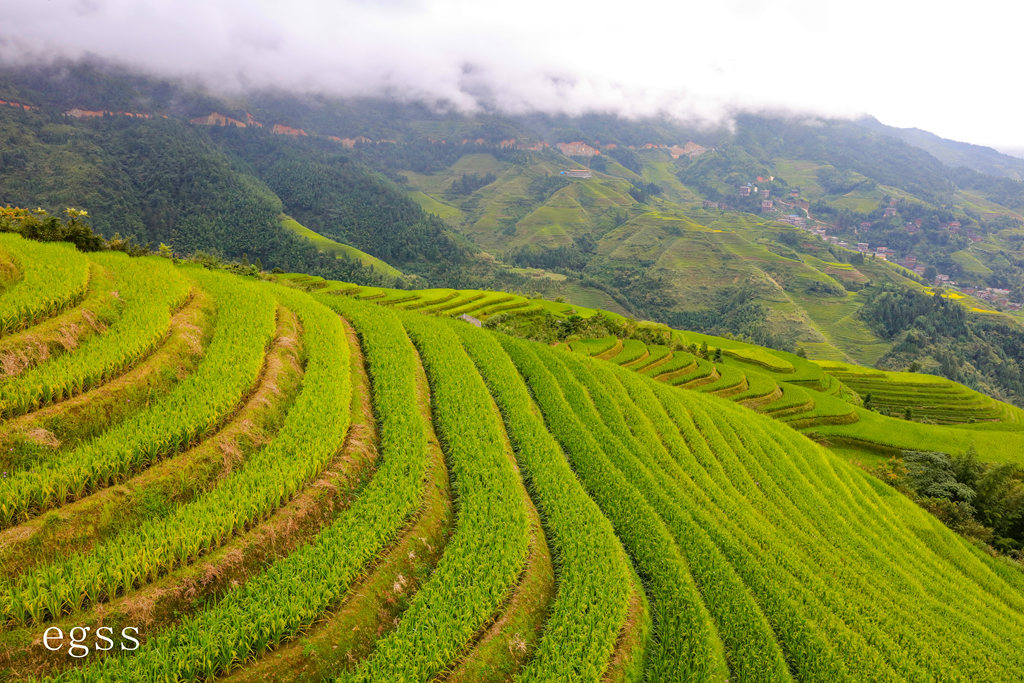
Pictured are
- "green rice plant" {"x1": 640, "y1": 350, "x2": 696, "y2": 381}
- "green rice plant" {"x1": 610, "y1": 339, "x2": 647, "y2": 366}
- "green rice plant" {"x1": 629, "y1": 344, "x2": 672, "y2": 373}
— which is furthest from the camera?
"green rice plant" {"x1": 610, "y1": 339, "x2": 647, "y2": 366}

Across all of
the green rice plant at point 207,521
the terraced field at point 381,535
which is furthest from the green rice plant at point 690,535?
the green rice plant at point 207,521

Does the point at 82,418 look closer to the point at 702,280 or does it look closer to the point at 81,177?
the point at 702,280

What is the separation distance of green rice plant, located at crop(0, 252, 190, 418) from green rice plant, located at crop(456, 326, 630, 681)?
45.0ft

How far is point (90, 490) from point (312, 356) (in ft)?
31.5

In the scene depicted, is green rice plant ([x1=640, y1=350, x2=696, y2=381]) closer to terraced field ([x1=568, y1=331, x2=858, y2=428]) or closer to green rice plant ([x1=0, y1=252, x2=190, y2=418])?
terraced field ([x1=568, y1=331, x2=858, y2=428])

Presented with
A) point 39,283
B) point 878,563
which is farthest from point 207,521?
point 878,563

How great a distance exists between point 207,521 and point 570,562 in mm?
9837

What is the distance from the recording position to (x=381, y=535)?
458 inches

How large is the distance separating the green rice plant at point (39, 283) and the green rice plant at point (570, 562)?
16802 mm

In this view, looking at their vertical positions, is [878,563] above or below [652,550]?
below

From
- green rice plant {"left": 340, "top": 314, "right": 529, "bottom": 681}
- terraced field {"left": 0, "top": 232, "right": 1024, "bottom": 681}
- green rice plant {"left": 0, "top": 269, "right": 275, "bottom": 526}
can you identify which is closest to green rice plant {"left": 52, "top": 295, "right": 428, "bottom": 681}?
terraced field {"left": 0, "top": 232, "right": 1024, "bottom": 681}

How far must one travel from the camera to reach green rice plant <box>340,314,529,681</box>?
930 cm

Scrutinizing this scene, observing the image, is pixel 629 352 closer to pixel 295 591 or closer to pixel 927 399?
pixel 295 591

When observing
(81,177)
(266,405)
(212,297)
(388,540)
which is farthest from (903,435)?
(81,177)
